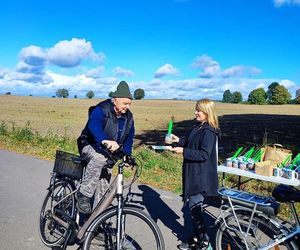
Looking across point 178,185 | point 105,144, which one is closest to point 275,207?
point 105,144

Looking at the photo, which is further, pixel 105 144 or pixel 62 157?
pixel 62 157

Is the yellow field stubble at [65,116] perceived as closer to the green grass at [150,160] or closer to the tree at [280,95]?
the green grass at [150,160]

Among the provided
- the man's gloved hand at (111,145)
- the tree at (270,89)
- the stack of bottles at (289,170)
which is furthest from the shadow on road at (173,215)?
the tree at (270,89)

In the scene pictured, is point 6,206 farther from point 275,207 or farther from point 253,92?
point 253,92

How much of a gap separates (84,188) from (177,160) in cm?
657

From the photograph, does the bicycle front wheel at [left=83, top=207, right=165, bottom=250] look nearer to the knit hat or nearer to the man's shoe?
the man's shoe

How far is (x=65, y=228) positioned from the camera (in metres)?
4.36

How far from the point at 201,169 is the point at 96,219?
4.42ft

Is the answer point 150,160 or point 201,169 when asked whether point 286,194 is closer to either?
point 201,169

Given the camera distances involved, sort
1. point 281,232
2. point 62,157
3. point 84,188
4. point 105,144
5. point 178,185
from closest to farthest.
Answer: point 281,232, point 105,144, point 84,188, point 62,157, point 178,185

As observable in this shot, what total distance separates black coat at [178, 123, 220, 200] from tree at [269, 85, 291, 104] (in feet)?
408

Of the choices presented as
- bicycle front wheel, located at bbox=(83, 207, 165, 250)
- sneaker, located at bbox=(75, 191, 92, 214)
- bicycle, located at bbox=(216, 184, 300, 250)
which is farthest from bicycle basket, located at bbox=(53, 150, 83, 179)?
bicycle, located at bbox=(216, 184, 300, 250)

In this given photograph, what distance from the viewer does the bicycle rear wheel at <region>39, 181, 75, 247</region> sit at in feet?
14.6

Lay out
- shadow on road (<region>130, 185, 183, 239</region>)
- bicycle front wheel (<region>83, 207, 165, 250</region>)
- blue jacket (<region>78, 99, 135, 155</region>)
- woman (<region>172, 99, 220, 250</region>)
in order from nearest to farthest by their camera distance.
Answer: bicycle front wheel (<region>83, 207, 165, 250</region>) → blue jacket (<region>78, 99, 135, 155</region>) → woman (<region>172, 99, 220, 250</region>) → shadow on road (<region>130, 185, 183, 239</region>)
